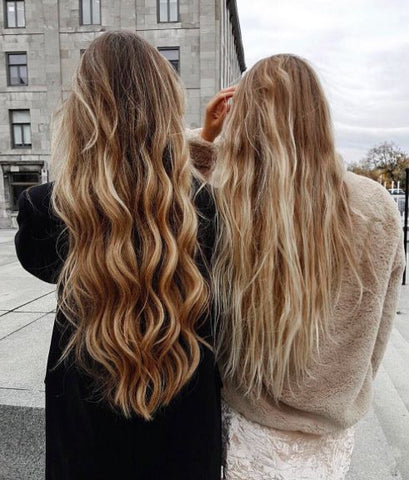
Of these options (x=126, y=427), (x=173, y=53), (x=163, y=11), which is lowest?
(x=126, y=427)

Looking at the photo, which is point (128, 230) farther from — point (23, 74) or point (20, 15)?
point (20, 15)

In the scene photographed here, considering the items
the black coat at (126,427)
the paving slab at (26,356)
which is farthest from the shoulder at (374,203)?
the paving slab at (26,356)

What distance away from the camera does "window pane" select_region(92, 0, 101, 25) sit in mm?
21844

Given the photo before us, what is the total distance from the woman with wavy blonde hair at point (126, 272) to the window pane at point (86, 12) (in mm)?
24461

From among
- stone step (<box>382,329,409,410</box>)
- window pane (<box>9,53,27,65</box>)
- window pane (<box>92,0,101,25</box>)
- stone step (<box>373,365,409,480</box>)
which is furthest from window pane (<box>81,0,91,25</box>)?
stone step (<box>373,365,409,480</box>)

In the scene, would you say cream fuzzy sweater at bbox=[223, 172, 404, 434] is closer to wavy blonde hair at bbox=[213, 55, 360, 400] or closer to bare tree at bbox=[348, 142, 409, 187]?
wavy blonde hair at bbox=[213, 55, 360, 400]

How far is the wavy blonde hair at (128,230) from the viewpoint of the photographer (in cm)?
111

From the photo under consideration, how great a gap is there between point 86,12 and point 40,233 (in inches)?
979

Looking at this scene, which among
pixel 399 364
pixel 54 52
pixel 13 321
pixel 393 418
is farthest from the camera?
pixel 54 52

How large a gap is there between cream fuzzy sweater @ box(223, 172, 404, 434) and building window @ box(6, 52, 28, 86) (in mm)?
25480

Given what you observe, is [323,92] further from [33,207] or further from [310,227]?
[33,207]

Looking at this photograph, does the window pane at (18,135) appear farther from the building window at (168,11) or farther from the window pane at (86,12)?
the building window at (168,11)

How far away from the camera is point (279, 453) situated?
1326mm

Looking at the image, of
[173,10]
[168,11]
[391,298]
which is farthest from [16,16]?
[391,298]
